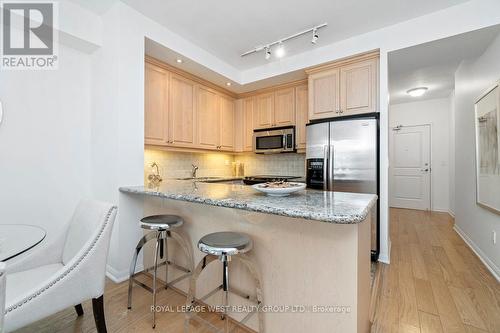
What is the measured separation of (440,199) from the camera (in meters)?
5.30

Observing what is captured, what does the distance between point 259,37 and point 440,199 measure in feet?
18.0

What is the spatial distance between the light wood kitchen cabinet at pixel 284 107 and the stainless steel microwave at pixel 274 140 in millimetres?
152

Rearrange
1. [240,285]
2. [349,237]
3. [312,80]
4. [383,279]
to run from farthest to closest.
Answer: [312,80] → [383,279] → [240,285] → [349,237]

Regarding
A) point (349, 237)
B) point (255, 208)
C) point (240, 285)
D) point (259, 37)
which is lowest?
point (240, 285)

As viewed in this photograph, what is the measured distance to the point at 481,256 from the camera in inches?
105

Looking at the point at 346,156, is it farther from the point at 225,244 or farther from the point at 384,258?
the point at 225,244

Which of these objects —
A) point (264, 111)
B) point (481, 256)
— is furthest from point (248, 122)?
point (481, 256)

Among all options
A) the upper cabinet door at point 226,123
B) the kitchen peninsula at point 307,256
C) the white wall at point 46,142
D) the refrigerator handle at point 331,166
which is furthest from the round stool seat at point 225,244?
the upper cabinet door at point 226,123

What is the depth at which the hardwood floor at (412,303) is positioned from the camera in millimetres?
1587

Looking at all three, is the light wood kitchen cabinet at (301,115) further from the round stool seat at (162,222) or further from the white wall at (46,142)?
the white wall at (46,142)

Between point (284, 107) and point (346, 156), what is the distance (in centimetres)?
149

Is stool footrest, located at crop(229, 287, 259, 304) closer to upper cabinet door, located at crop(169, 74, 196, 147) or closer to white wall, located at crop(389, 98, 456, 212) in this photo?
upper cabinet door, located at crop(169, 74, 196, 147)

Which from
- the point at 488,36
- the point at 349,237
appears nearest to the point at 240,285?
the point at 349,237

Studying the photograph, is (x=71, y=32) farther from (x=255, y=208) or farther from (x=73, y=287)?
(x=255, y=208)
